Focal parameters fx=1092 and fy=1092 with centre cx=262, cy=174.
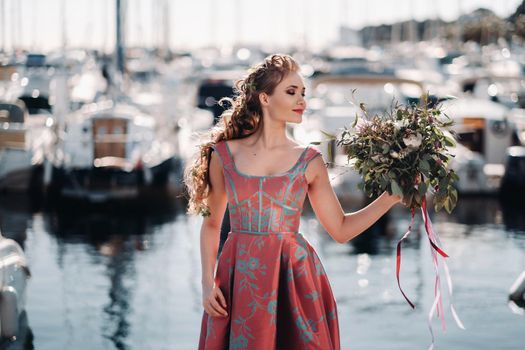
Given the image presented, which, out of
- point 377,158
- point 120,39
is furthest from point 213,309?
point 120,39

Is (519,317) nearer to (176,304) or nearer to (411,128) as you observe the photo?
(176,304)

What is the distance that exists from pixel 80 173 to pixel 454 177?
12.6 m

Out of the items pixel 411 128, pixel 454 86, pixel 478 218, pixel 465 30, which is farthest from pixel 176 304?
pixel 465 30

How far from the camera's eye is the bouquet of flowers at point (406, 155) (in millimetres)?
3996

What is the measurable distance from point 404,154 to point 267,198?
529mm

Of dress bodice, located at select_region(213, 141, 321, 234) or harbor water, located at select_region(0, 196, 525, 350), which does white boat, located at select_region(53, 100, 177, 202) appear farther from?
dress bodice, located at select_region(213, 141, 321, 234)

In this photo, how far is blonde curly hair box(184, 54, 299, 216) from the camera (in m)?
4.10

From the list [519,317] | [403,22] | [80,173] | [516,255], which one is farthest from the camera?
[403,22]

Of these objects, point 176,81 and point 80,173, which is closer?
point 80,173

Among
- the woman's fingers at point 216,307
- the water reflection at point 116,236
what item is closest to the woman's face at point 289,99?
the woman's fingers at point 216,307

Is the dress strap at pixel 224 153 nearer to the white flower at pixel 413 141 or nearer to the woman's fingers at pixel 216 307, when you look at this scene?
the woman's fingers at pixel 216 307

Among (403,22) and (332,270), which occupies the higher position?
(403,22)

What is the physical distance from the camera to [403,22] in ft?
284

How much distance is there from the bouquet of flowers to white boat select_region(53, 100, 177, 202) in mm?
12233
